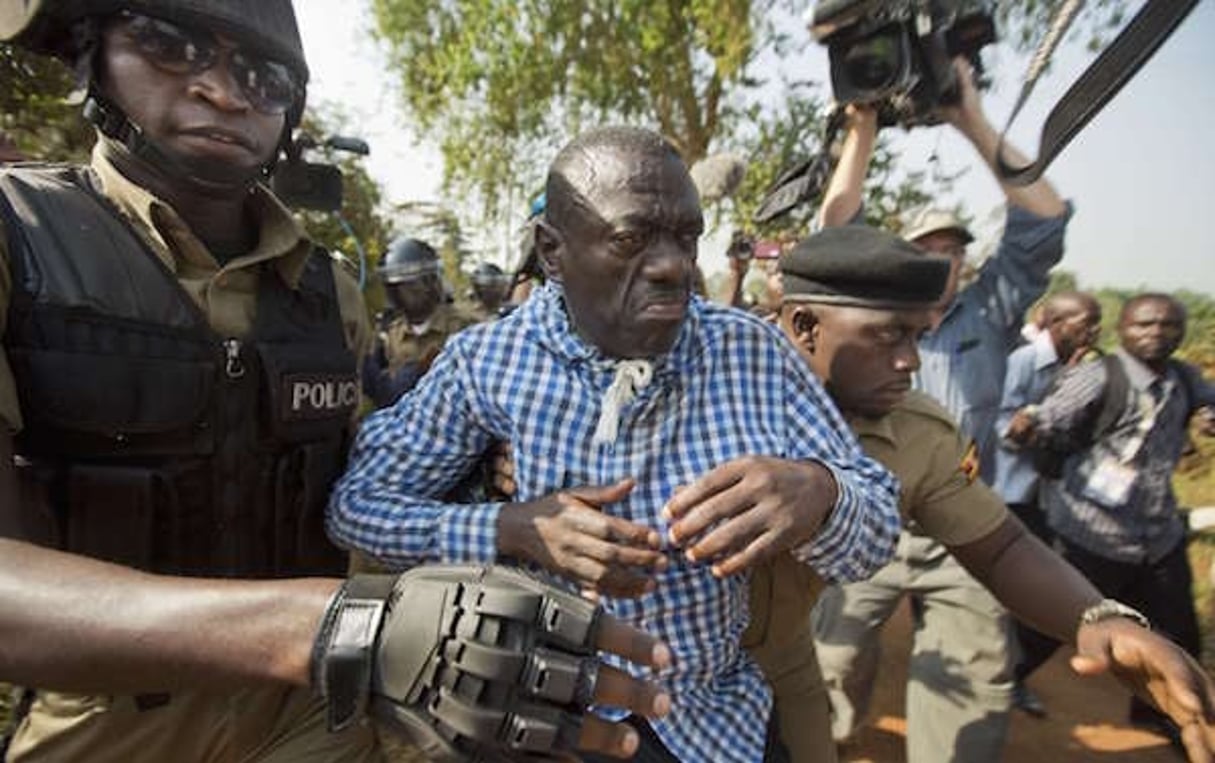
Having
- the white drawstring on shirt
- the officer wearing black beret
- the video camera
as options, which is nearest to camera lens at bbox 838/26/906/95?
the video camera

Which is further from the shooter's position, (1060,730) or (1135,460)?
(1060,730)

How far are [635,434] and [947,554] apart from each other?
2229 mm

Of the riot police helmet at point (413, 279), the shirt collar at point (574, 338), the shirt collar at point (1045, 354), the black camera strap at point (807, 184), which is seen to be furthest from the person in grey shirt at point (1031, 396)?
the riot police helmet at point (413, 279)

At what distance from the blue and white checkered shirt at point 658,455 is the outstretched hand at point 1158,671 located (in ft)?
1.65

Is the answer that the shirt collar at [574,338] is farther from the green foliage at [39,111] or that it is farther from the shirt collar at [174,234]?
the green foliage at [39,111]

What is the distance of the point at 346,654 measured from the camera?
34.8 inches

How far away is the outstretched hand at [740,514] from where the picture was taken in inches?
51.4

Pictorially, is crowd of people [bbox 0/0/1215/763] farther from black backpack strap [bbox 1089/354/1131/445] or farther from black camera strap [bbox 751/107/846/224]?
black backpack strap [bbox 1089/354/1131/445]

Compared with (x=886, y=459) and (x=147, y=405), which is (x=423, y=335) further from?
(x=147, y=405)

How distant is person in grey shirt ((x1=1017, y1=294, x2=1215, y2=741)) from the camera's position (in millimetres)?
3639

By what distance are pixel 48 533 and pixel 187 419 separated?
0.28 metres

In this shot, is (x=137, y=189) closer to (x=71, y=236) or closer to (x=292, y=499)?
(x=71, y=236)

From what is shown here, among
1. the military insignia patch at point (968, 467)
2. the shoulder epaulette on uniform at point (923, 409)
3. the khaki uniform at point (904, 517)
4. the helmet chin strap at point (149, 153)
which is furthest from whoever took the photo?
the shoulder epaulette on uniform at point (923, 409)

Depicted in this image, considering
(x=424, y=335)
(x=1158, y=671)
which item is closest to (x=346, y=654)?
(x=1158, y=671)
